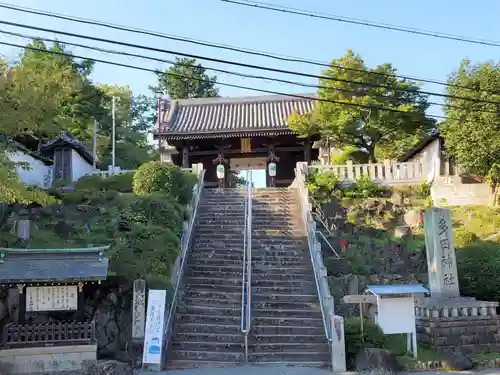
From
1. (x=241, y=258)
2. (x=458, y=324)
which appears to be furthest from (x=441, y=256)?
(x=241, y=258)

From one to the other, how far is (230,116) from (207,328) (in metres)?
22.1

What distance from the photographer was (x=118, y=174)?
2392 cm

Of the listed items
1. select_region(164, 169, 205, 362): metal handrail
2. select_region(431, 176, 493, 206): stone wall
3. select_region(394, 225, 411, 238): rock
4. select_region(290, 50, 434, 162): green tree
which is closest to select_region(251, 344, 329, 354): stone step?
select_region(164, 169, 205, 362): metal handrail

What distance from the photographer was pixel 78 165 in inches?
1056

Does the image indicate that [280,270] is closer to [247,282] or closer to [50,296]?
[247,282]

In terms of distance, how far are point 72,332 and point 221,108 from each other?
83.7 feet

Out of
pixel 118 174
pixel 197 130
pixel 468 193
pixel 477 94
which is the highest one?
pixel 197 130

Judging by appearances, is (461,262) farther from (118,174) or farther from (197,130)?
(197,130)

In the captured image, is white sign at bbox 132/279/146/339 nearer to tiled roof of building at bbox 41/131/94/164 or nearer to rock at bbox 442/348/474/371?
rock at bbox 442/348/474/371

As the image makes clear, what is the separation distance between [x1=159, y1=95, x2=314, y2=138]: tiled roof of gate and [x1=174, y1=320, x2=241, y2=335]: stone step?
16893 mm

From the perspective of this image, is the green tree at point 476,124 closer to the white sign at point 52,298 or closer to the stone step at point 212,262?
the stone step at point 212,262

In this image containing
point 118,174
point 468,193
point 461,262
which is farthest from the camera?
point 118,174

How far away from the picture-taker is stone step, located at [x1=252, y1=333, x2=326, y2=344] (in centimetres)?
1266

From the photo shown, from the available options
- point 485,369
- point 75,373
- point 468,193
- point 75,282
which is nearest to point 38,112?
point 75,282
